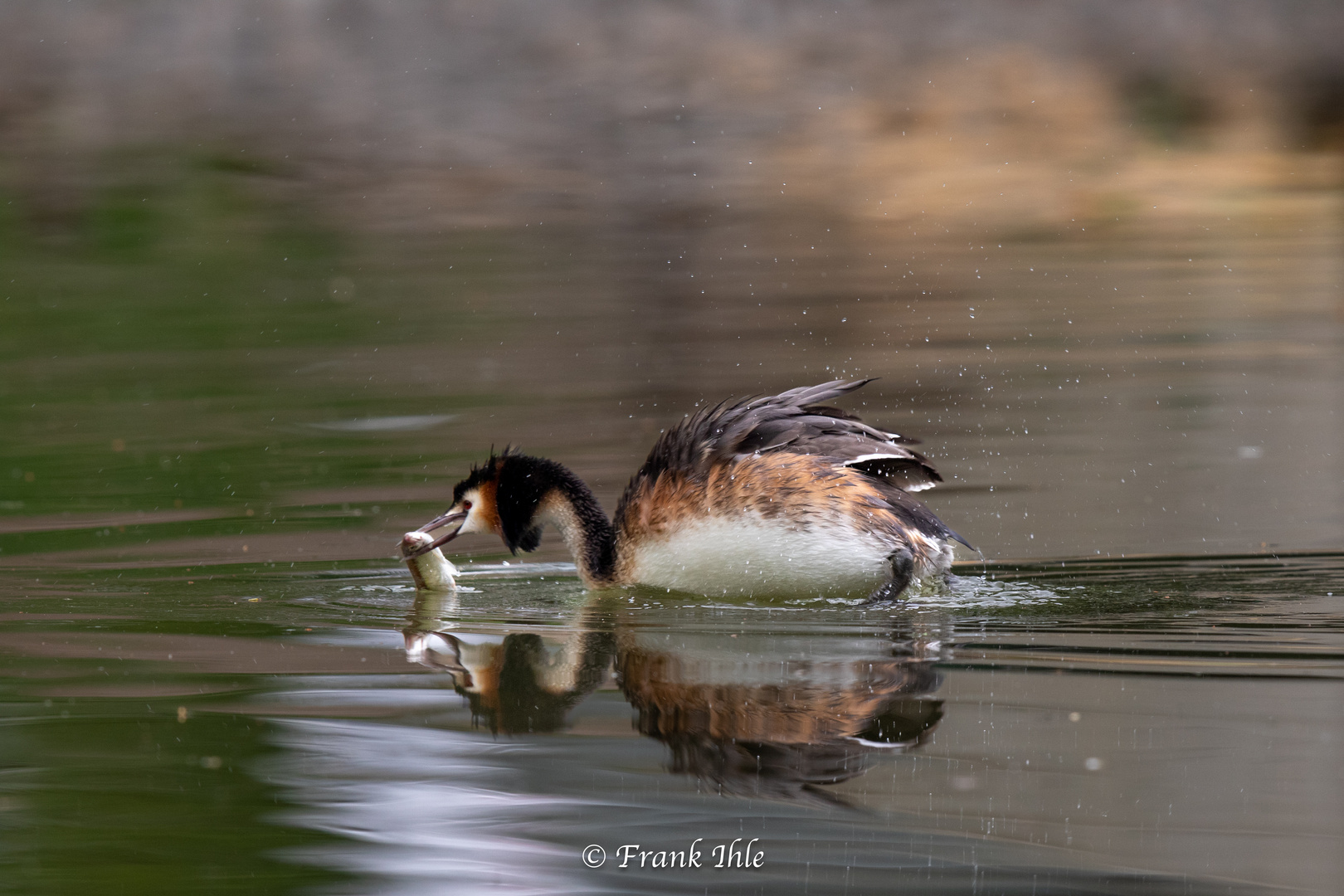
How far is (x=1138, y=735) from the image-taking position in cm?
452

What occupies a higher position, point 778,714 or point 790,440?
point 790,440

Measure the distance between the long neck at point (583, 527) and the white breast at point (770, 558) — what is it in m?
0.33

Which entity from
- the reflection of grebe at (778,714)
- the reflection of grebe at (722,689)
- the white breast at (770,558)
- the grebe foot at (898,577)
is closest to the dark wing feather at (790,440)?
the white breast at (770,558)

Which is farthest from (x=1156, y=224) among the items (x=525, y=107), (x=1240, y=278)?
(x=525, y=107)

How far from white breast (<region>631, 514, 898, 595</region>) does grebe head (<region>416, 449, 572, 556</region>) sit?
2.45 feet

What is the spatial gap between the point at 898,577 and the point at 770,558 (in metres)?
0.46

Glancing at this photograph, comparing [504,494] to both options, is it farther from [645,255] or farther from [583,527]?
[645,255]

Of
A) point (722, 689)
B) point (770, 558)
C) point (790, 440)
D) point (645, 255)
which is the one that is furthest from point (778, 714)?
point (645, 255)

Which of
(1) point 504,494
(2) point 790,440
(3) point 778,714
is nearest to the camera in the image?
(3) point 778,714

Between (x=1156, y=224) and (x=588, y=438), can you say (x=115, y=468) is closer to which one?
(x=588, y=438)

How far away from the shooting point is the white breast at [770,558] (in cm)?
619

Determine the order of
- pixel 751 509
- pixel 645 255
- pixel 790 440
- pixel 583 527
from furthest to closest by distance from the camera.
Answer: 1. pixel 645 255
2. pixel 583 527
3. pixel 790 440
4. pixel 751 509

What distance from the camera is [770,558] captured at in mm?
6277

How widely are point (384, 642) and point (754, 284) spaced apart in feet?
34.4
